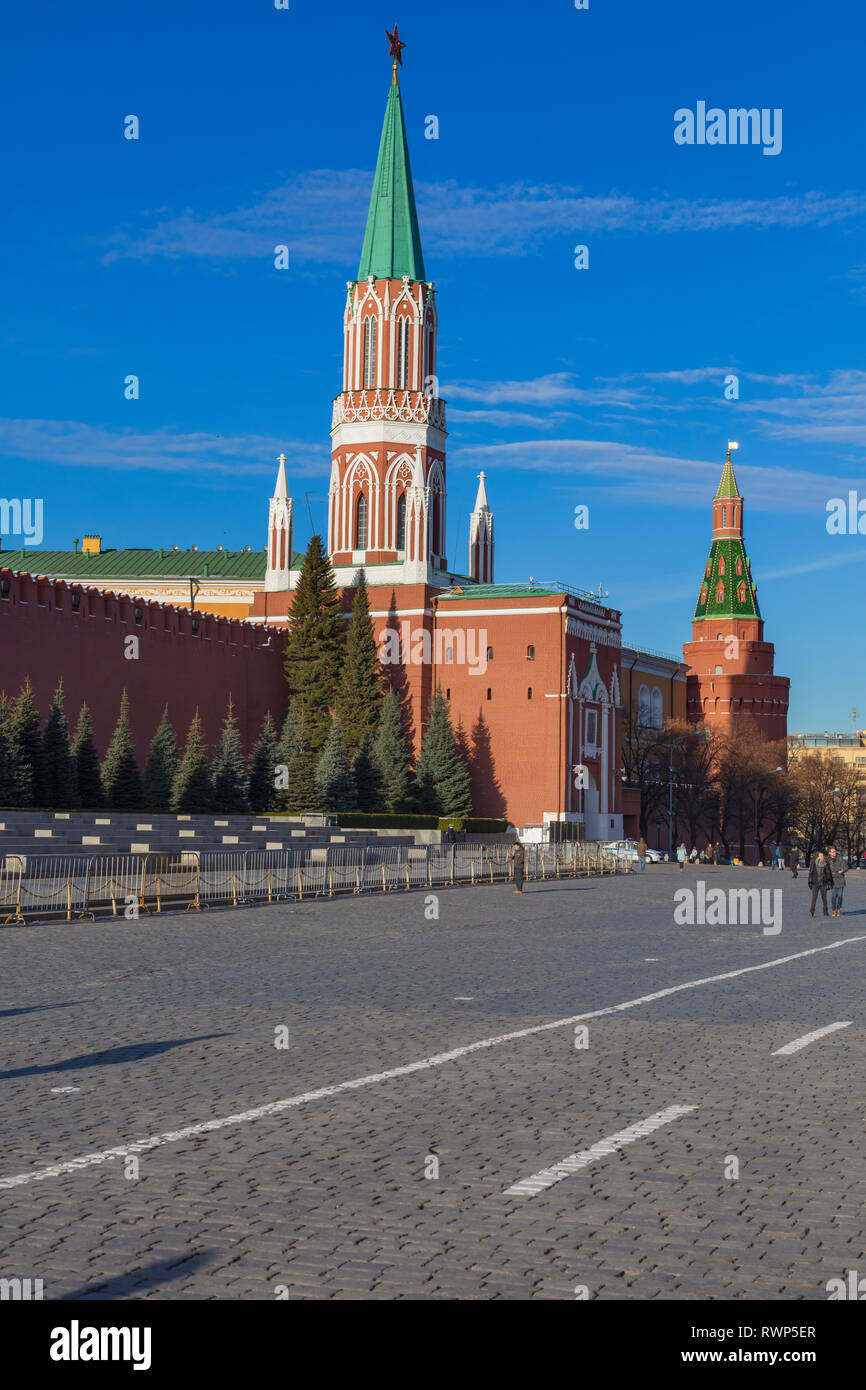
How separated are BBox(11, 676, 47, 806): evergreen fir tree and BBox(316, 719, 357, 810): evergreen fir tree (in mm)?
14696

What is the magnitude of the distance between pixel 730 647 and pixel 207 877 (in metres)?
75.4

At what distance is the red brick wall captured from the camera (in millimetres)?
44406

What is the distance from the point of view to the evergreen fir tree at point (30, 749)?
38.3 m

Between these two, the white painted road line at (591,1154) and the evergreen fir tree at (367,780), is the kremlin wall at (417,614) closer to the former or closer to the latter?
the evergreen fir tree at (367,780)

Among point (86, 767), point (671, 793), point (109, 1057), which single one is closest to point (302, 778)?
point (86, 767)

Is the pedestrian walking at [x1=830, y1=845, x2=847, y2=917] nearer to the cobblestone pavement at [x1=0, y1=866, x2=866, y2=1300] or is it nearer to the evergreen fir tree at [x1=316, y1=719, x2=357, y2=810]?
the cobblestone pavement at [x1=0, y1=866, x2=866, y2=1300]

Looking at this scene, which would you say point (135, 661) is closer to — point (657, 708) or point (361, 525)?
point (361, 525)

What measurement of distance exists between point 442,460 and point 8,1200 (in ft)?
202

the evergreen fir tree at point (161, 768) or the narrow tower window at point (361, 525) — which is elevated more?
the narrow tower window at point (361, 525)

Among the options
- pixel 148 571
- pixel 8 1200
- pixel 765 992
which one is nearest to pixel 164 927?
pixel 765 992

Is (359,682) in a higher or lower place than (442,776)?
higher

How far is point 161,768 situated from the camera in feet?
149

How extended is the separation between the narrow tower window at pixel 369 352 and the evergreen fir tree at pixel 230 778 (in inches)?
891

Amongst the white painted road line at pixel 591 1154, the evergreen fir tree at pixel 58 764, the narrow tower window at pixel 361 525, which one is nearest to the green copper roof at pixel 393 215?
the narrow tower window at pixel 361 525
